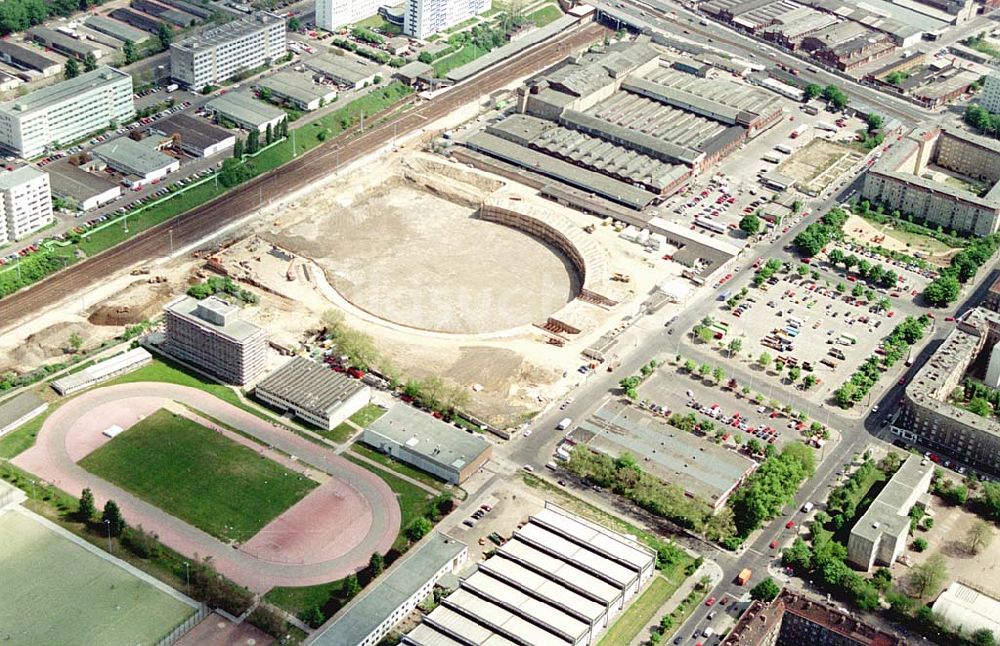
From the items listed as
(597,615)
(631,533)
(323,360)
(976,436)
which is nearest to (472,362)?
(323,360)

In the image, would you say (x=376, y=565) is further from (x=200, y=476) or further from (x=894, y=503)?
(x=894, y=503)

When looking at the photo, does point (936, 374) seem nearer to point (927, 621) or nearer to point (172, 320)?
point (927, 621)

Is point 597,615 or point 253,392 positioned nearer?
point 597,615

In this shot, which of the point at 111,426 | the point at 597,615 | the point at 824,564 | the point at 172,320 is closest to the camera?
the point at 597,615

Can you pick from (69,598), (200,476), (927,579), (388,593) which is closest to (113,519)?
(69,598)

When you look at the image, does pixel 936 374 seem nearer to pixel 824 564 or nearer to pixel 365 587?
pixel 824 564

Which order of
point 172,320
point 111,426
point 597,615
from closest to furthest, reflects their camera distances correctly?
1. point 597,615
2. point 111,426
3. point 172,320
